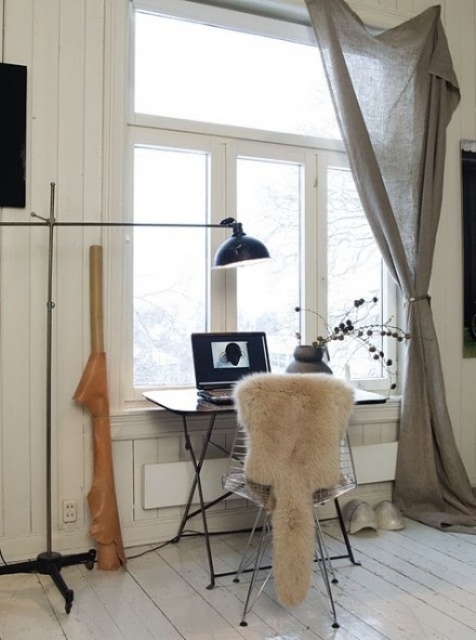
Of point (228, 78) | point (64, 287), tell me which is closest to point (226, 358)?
point (64, 287)

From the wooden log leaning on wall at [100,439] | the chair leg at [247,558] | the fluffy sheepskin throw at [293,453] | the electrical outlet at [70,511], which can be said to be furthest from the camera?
the electrical outlet at [70,511]

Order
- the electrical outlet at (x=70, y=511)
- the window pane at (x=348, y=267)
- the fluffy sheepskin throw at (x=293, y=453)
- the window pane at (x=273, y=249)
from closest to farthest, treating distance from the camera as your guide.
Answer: the fluffy sheepskin throw at (x=293, y=453) < the electrical outlet at (x=70, y=511) < the window pane at (x=273, y=249) < the window pane at (x=348, y=267)

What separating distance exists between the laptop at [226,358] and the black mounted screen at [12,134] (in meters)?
1.02

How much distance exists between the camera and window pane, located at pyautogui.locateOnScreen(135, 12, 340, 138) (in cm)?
307

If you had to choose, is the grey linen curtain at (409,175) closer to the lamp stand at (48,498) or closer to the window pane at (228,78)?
the window pane at (228,78)

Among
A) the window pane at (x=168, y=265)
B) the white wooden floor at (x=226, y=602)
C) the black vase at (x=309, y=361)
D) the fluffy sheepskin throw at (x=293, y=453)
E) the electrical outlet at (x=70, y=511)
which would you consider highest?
the window pane at (x=168, y=265)

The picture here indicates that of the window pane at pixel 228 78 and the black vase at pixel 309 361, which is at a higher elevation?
the window pane at pixel 228 78

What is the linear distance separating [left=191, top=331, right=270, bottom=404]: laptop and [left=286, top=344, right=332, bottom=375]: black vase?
0.63 ft

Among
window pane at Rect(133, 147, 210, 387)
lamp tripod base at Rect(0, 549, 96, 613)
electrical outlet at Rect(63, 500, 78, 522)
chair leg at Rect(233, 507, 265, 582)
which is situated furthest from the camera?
window pane at Rect(133, 147, 210, 387)

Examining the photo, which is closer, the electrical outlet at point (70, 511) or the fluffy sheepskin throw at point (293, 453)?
the fluffy sheepskin throw at point (293, 453)

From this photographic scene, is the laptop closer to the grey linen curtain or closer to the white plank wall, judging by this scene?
the white plank wall

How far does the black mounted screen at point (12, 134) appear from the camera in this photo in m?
2.66

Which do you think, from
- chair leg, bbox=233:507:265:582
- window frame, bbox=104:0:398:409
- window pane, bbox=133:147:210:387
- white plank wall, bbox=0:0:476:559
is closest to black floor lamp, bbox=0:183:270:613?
white plank wall, bbox=0:0:476:559

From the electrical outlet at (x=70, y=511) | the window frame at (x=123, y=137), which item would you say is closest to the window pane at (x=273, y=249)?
the window frame at (x=123, y=137)
